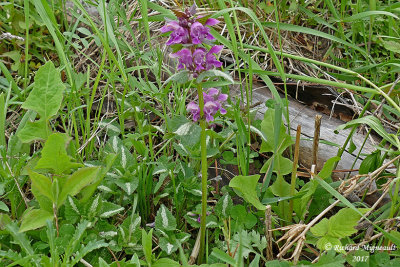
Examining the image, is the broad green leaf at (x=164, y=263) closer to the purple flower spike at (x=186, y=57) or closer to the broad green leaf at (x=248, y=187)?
the broad green leaf at (x=248, y=187)

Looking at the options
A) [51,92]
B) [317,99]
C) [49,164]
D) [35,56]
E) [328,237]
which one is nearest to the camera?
[328,237]

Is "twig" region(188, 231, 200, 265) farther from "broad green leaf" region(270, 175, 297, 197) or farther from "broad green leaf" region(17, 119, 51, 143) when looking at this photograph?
"broad green leaf" region(17, 119, 51, 143)

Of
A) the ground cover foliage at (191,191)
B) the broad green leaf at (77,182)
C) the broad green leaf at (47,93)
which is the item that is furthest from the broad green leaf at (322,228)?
the broad green leaf at (47,93)

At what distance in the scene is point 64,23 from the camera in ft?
9.24

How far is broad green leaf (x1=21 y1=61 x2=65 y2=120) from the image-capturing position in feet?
5.70

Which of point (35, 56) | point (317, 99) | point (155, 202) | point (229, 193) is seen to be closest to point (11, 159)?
point (155, 202)

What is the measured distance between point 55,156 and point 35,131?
190 millimetres

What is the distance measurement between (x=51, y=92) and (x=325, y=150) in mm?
1211

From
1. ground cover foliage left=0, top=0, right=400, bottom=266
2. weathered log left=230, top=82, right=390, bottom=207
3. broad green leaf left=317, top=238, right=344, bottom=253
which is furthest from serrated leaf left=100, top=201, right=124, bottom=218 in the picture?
weathered log left=230, top=82, right=390, bottom=207

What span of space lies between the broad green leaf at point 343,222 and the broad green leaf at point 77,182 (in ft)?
2.62

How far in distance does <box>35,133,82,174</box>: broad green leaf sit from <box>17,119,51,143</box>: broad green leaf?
12 cm

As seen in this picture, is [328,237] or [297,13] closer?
[328,237]

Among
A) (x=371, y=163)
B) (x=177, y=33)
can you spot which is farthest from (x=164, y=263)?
(x=371, y=163)

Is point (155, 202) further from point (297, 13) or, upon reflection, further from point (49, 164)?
point (297, 13)
